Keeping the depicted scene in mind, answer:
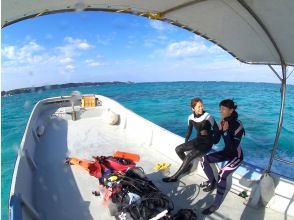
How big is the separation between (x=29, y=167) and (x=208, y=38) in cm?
395

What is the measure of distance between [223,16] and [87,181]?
3.62 metres

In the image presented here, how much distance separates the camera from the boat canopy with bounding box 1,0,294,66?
2.75m

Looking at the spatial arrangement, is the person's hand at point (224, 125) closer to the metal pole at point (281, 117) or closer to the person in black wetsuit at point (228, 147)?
the person in black wetsuit at point (228, 147)

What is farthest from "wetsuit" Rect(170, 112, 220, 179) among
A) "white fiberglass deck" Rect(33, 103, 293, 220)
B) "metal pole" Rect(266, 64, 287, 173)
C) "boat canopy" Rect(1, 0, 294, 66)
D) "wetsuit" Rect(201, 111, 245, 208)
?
"boat canopy" Rect(1, 0, 294, 66)

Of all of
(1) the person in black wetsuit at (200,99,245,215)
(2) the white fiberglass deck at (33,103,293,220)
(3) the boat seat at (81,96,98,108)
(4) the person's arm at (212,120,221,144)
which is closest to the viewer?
(1) the person in black wetsuit at (200,99,245,215)

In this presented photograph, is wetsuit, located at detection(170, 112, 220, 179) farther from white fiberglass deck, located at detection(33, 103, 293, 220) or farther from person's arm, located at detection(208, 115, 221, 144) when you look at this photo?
white fiberglass deck, located at detection(33, 103, 293, 220)

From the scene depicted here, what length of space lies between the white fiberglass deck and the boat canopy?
8.08 ft

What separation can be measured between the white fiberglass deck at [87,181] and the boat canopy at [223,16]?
2.46 metres

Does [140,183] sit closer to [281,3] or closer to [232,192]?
[232,192]

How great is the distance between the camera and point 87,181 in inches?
188

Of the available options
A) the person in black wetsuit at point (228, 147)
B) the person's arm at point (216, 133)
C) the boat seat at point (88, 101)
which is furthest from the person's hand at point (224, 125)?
the boat seat at point (88, 101)

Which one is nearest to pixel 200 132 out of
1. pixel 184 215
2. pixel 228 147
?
pixel 228 147

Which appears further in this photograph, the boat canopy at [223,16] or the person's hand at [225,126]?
the person's hand at [225,126]

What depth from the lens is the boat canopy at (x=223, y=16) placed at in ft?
9.01
